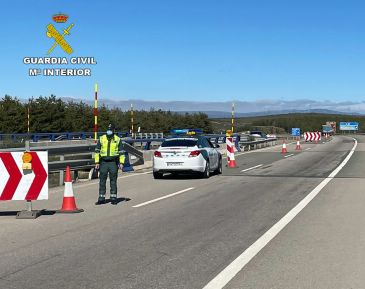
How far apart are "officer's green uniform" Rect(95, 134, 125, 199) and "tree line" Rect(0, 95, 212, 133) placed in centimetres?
4628

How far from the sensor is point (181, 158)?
17.7m

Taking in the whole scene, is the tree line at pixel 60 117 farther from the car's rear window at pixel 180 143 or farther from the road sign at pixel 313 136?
the car's rear window at pixel 180 143

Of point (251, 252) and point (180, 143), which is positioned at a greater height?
point (180, 143)

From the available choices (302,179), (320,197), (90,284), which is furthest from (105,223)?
(302,179)

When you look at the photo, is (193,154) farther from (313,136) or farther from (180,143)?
(313,136)

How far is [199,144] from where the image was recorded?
60.1ft

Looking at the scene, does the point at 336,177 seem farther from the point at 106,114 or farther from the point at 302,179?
the point at 106,114

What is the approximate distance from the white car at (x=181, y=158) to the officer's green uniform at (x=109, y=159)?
220 inches

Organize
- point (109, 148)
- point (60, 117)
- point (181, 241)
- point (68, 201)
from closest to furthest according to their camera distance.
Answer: point (181, 241)
point (68, 201)
point (109, 148)
point (60, 117)

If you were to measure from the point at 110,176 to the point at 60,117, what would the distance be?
5300 centimetres

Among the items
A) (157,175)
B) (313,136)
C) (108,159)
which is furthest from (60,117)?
(108,159)

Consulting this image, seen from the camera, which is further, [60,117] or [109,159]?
[60,117]

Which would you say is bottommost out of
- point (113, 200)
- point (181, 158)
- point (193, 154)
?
point (113, 200)

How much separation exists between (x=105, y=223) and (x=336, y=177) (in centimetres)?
1143
